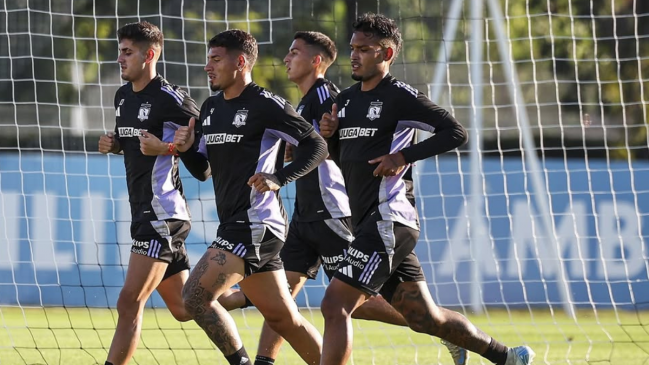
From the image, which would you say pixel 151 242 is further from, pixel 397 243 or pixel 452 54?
pixel 452 54

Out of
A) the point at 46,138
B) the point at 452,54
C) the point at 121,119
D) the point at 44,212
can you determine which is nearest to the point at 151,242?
the point at 121,119

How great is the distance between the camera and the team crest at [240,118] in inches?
252

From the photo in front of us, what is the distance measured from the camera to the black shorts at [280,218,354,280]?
24.2 ft

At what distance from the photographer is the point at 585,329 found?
11.8m

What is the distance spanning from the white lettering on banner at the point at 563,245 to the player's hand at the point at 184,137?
6.54m

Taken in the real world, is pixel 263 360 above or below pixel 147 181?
below

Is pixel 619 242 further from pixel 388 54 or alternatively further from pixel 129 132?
pixel 129 132

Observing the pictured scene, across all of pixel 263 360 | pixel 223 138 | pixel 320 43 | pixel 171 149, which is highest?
pixel 320 43

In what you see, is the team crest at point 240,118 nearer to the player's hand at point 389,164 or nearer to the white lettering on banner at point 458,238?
the player's hand at point 389,164

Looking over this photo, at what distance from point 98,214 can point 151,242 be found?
5883 millimetres

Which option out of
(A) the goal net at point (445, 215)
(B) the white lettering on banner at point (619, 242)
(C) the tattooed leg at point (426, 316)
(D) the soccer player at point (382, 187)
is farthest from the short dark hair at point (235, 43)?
(B) the white lettering on banner at point (619, 242)

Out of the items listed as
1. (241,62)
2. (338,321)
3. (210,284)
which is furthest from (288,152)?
(338,321)

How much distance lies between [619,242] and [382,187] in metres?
7.09

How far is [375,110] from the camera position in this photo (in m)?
6.36
